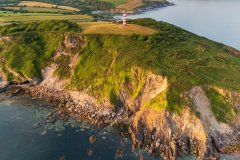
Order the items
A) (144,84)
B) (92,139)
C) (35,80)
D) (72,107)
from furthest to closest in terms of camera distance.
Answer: (35,80)
(72,107)
(144,84)
(92,139)

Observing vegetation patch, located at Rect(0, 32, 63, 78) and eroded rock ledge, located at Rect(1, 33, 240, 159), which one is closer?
eroded rock ledge, located at Rect(1, 33, 240, 159)

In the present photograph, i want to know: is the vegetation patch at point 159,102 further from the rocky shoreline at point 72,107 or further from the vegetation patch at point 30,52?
the vegetation patch at point 30,52

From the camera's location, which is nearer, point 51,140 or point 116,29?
point 51,140

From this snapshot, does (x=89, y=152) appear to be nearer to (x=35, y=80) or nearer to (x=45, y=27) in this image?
(x=35, y=80)

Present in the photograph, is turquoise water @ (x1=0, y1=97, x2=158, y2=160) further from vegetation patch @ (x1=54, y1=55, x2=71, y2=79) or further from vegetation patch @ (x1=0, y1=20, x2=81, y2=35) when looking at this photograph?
vegetation patch @ (x1=0, y1=20, x2=81, y2=35)

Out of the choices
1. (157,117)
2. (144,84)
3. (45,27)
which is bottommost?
(157,117)

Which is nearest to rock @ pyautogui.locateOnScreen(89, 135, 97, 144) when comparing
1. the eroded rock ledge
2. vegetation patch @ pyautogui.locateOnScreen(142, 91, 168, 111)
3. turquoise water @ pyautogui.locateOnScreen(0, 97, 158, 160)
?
turquoise water @ pyautogui.locateOnScreen(0, 97, 158, 160)

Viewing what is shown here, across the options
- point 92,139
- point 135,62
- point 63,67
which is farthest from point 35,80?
point 92,139
